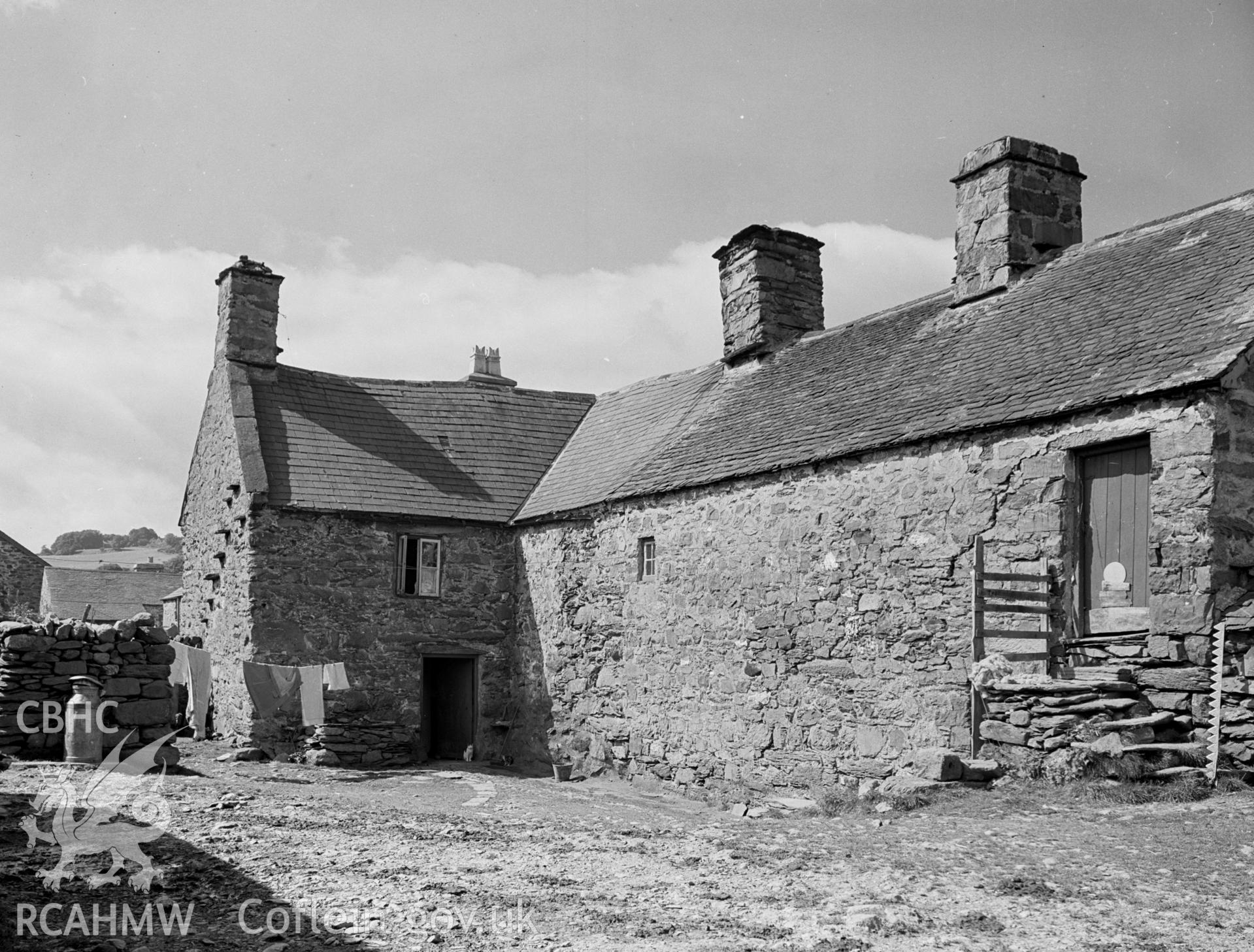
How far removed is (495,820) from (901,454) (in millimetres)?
6350

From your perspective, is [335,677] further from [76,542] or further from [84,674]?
[76,542]

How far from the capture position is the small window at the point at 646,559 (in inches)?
717

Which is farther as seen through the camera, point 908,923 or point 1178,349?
point 1178,349

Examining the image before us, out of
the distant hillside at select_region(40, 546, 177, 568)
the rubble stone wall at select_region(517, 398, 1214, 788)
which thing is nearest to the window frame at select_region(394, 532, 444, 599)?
the rubble stone wall at select_region(517, 398, 1214, 788)

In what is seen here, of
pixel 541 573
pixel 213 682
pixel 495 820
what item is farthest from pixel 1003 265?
pixel 213 682

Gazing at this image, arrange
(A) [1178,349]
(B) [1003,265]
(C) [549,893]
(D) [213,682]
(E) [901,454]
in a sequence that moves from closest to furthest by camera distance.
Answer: (C) [549,893]
(A) [1178,349]
(E) [901,454]
(B) [1003,265]
(D) [213,682]

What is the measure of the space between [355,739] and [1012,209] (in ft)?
43.5

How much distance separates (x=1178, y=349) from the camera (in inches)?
472

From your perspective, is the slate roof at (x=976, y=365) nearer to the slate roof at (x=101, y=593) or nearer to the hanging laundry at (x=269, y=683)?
the hanging laundry at (x=269, y=683)

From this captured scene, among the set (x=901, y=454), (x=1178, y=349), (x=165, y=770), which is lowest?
(x=165, y=770)

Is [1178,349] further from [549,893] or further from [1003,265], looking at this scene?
[549,893]

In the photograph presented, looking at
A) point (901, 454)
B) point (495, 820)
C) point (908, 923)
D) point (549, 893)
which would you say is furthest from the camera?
point (901, 454)

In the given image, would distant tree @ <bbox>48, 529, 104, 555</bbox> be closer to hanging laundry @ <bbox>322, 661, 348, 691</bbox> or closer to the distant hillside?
the distant hillside

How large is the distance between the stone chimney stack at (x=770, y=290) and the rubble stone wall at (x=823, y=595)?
167 inches
